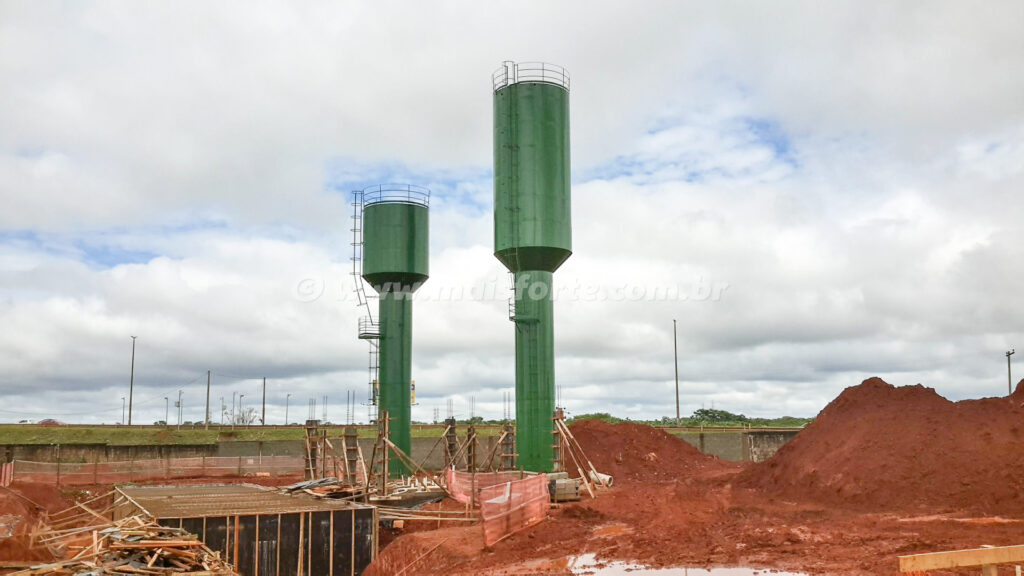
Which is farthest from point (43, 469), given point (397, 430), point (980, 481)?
point (980, 481)

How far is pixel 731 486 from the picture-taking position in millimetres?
36094

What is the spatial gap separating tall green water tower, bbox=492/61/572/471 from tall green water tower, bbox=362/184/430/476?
753 centimetres

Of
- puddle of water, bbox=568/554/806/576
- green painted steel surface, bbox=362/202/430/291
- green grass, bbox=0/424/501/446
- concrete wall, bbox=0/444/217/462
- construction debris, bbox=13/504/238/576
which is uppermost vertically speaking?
green painted steel surface, bbox=362/202/430/291

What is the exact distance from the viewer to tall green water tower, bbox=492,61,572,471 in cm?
3400

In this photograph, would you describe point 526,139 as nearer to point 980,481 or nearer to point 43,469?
point 980,481

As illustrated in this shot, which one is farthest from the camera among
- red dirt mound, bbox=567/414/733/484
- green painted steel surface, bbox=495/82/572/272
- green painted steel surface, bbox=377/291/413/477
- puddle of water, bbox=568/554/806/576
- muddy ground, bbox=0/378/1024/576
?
red dirt mound, bbox=567/414/733/484

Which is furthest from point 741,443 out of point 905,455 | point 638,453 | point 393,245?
point 393,245

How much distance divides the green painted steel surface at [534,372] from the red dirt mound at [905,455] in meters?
9.85

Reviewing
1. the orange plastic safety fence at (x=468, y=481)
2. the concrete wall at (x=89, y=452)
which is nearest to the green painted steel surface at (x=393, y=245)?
the orange plastic safety fence at (x=468, y=481)

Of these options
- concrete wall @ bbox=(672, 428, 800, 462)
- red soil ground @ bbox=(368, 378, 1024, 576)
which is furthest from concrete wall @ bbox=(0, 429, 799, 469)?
red soil ground @ bbox=(368, 378, 1024, 576)

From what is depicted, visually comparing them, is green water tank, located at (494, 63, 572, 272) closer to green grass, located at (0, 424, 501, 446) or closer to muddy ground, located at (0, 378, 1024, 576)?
muddy ground, located at (0, 378, 1024, 576)

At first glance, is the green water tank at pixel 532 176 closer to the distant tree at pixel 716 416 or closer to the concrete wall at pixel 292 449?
the concrete wall at pixel 292 449

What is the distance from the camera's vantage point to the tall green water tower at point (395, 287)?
133ft

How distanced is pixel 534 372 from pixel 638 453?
16.6m
